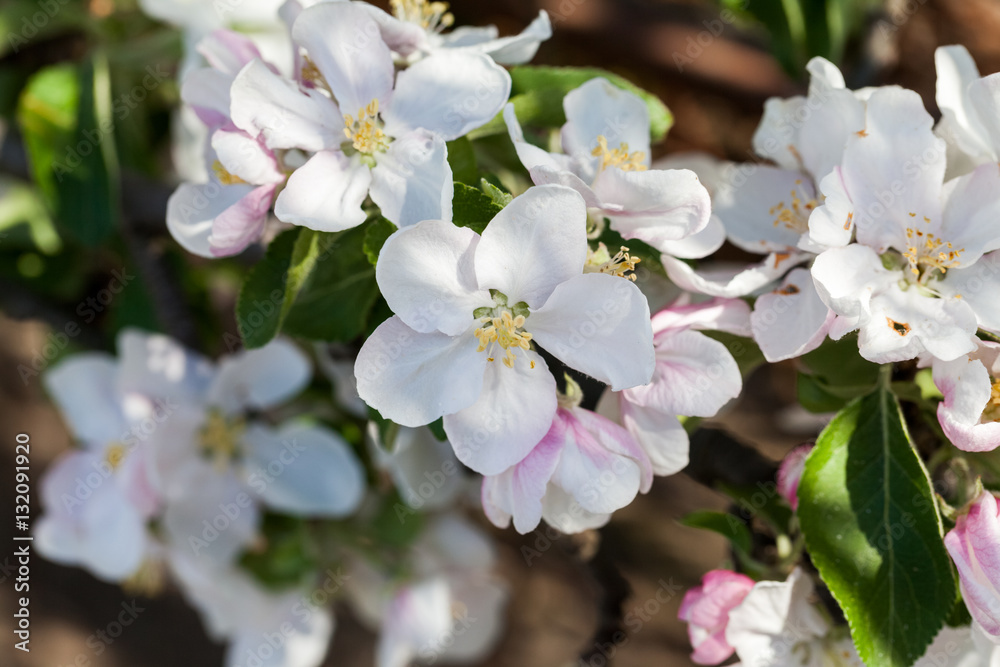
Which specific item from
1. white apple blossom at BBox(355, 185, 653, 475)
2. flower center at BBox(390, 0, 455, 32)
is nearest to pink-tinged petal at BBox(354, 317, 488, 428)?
white apple blossom at BBox(355, 185, 653, 475)

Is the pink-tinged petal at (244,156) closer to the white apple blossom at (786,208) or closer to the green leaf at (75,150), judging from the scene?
the white apple blossom at (786,208)

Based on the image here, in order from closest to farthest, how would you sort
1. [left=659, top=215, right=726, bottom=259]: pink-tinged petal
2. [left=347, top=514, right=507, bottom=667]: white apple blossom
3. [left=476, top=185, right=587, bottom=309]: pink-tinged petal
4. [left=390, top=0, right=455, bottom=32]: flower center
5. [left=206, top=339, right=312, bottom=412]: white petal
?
[left=476, top=185, right=587, bottom=309]: pink-tinged petal
[left=659, top=215, right=726, bottom=259]: pink-tinged petal
[left=390, top=0, right=455, bottom=32]: flower center
[left=206, top=339, right=312, bottom=412]: white petal
[left=347, top=514, right=507, bottom=667]: white apple blossom

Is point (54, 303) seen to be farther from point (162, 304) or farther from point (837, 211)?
point (837, 211)

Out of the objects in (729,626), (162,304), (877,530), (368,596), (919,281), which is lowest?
(368,596)

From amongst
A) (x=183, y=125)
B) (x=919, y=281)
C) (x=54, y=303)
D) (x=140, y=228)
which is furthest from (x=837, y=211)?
(x=54, y=303)

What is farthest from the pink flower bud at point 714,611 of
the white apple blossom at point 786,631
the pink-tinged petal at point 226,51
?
the pink-tinged petal at point 226,51

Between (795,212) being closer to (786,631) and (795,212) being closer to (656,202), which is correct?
(656,202)

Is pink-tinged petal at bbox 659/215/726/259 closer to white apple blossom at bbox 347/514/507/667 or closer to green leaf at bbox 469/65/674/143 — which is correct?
green leaf at bbox 469/65/674/143
